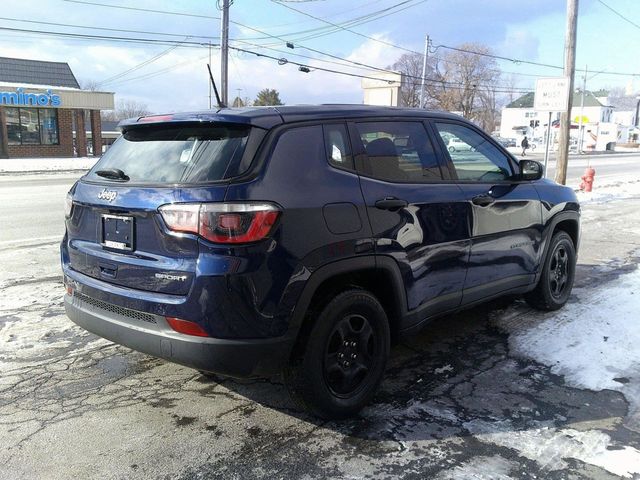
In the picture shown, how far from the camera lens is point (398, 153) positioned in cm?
377

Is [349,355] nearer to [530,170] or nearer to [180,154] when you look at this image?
[180,154]

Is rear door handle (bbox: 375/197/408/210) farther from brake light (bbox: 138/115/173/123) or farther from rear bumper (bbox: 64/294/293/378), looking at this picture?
brake light (bbox: 138/115/173/123)

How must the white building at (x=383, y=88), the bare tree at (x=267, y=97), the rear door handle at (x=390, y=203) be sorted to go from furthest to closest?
1. the bare tree at (x=267, y=97)
2. the white building at (x=383, y=88)
3. the rear door handle at (x=390, y=203)

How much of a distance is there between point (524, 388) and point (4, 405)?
3.34 meters

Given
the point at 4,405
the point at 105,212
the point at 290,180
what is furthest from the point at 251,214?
the point at 4,405

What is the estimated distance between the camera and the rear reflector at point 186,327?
2900 mm

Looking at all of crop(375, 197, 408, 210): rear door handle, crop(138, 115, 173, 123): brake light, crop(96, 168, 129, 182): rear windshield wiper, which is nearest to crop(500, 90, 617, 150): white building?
crop(375, 197, 408, 210): rear door handle

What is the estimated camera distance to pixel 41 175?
21984 millimetres

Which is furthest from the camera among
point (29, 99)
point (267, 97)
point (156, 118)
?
point (267, 97)

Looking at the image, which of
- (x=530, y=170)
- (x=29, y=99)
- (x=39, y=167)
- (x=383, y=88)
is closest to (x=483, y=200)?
(x=530, y=170)

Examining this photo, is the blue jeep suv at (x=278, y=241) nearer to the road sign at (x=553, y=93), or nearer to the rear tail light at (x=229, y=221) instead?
the rear tail light at (x=229, y=221)

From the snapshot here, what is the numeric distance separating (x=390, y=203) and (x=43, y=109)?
109 feet

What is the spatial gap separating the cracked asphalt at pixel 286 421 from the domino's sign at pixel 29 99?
2938cm

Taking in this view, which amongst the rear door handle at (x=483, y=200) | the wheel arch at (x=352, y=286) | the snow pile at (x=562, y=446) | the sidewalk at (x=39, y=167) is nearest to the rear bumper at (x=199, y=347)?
the wheel arch at (x=352, y=286)
